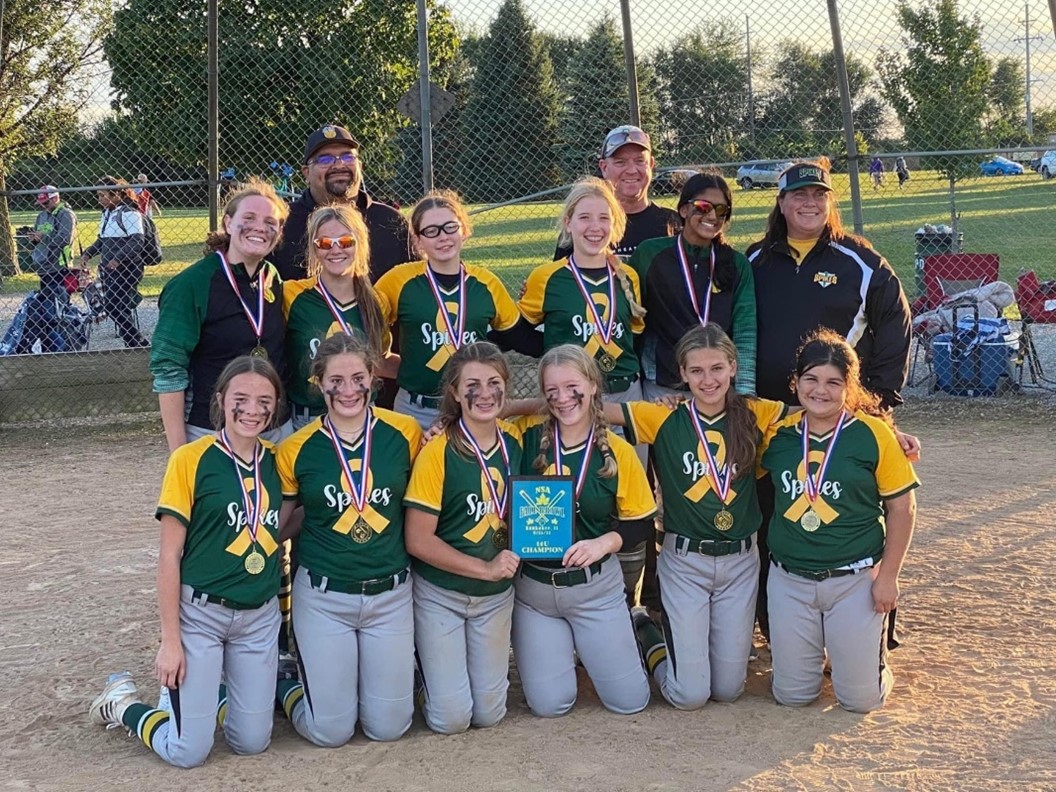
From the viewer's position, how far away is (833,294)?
436cm

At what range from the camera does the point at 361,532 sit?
3906 mm

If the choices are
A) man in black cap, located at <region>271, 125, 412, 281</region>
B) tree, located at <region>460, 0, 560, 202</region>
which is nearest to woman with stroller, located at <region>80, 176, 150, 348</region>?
tree, located at <region>460, 0, 560, 202</region>

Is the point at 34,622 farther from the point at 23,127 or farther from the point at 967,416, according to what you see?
the point at 23,127

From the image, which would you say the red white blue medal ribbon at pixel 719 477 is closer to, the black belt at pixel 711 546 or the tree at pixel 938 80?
the black belt at pixel 711 546

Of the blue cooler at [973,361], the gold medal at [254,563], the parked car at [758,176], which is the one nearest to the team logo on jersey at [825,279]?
the gold medal at [254,563]

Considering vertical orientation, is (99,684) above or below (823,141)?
below

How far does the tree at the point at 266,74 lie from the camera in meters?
10.7

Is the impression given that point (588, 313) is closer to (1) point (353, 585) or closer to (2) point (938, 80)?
(1) point (353, 585)

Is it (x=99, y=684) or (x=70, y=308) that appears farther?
(x=70, y=308)

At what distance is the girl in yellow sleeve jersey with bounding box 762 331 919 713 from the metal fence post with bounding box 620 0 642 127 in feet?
15.5

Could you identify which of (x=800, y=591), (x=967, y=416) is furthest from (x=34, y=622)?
(x=967, y=416)

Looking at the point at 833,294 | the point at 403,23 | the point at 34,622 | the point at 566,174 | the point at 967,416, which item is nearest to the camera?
the point at 833,294

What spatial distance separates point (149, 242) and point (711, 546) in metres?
8.28

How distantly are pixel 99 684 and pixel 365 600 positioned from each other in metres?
1.27
